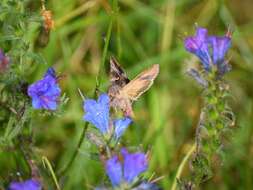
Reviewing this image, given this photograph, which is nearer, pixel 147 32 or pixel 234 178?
pixel 234 178

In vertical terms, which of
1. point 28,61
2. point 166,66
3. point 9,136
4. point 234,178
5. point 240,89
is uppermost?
point 28,61

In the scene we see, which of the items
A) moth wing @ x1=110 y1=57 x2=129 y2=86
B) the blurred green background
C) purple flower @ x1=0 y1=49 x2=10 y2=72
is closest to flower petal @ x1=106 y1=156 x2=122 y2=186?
moth wing @ x1=110 y1=57 x2=129 y2=86

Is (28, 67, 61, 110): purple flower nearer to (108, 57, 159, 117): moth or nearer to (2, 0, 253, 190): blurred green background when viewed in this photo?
(108, 57, 159, 117): moth

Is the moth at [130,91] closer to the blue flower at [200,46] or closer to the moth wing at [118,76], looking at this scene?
the moth wing at [118,76]

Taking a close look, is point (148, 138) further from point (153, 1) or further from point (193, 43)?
point (193, 43)

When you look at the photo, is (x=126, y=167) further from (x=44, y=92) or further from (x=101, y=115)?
(x=44, y=92)

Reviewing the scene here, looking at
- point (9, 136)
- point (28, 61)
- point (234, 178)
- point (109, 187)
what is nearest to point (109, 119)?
point (109, 187)

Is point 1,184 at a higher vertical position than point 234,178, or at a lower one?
higher
